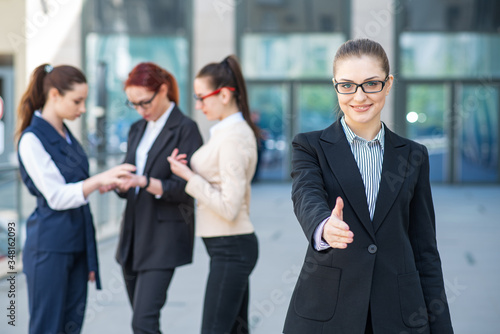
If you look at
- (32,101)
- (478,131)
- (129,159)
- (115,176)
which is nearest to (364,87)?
(115,176)

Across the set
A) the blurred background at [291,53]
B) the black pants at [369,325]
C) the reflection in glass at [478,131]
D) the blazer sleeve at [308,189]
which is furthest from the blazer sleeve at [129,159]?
the reflection in glass at [478,131]

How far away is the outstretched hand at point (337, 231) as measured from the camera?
1717 millimetres

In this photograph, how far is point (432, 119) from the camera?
15.8 meters

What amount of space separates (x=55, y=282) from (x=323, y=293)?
1640 mm

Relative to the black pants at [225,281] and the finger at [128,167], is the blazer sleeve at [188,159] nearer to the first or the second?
the finger at [128,167]

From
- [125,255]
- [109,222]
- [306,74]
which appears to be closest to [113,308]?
[125,255]

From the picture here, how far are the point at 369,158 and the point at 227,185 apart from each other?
128 cm

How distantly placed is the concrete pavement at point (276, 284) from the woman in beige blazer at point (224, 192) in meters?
1.48

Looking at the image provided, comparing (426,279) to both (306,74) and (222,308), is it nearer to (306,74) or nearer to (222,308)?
(222,308)

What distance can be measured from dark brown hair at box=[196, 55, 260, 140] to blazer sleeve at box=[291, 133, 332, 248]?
4.50 feet

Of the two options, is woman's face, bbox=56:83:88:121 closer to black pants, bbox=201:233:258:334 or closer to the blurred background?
→ black pants, bbox=201:233:258:334

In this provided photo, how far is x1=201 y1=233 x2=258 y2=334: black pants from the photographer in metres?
3.30

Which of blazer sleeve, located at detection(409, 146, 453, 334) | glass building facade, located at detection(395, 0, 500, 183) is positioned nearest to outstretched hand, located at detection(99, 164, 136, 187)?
blazer sleeve, located at detection(409, 146, 453, 334)

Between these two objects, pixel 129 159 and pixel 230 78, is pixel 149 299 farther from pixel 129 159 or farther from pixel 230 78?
Result: pixel 230 78
